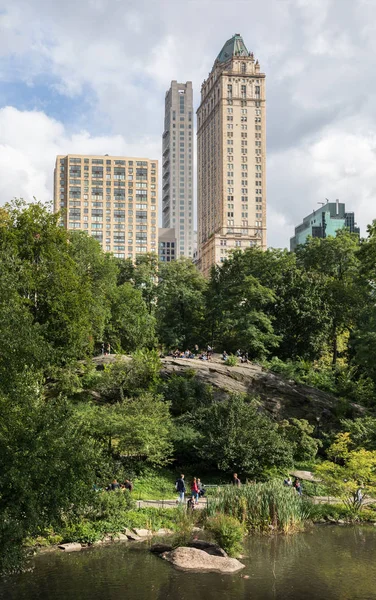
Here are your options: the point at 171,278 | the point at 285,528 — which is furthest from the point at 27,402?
the point at 171,278

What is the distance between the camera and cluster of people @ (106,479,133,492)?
28.0 metres

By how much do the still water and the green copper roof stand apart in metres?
150

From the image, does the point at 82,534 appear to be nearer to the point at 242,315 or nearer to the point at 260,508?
the point at 260,508

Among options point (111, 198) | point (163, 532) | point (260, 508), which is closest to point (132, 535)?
point (163, 532)

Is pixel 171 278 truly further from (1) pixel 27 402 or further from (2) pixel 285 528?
(1) pixel 27 402

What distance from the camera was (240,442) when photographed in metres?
33.2

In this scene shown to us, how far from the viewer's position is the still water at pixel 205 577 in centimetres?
1801

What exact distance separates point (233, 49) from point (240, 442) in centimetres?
14465

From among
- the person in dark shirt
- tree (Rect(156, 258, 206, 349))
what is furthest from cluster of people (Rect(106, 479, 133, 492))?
tree (Rect(156, 258, 206, 349))

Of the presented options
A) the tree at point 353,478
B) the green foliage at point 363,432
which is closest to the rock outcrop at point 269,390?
the green foliage at point 363,432

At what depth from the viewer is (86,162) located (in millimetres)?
151500

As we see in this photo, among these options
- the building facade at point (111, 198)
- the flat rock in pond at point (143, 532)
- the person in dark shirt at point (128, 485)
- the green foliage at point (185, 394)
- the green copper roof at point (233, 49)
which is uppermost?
the green copper roof at point (233, 49)

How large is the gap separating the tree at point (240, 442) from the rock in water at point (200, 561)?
37.0 feet

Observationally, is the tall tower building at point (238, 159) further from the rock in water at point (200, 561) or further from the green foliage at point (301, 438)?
the rock in water at point (200, 561)
